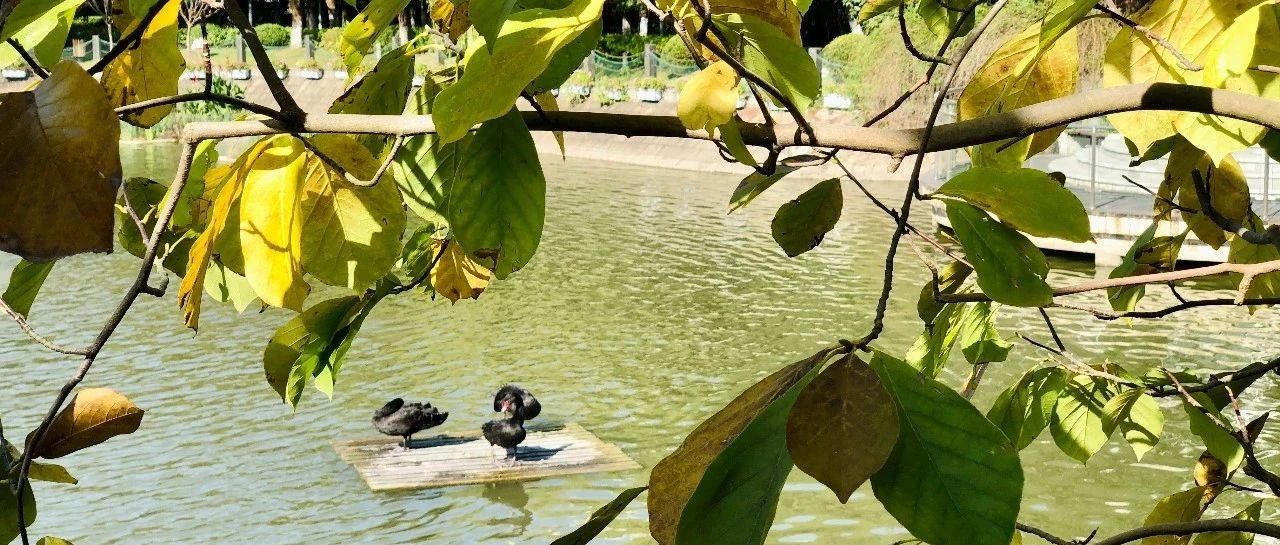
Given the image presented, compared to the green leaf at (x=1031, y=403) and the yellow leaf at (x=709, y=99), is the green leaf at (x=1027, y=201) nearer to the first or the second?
the yellow leaf at (x=709, y=99)

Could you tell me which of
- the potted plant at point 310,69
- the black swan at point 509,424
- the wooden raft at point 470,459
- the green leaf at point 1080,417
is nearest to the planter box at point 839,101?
the wooden raft at point 470,459

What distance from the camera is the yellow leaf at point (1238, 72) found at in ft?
2.26

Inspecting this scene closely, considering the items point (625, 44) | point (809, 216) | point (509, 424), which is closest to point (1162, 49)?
point (809, 216)

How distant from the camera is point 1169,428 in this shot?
7715mm

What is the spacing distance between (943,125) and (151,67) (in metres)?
0.42

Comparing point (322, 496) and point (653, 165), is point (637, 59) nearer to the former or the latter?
point (653, 165)

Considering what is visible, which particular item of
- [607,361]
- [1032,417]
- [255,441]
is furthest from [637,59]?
A: [1032,417]

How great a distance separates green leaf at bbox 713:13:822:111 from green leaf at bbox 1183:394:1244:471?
0.93 meters

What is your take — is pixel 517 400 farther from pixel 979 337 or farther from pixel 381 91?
pixel 381 91

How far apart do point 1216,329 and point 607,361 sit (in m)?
4.08

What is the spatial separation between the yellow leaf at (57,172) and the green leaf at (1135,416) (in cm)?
113

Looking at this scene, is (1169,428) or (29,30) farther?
(1169,428)

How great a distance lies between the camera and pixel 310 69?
26.8 metres

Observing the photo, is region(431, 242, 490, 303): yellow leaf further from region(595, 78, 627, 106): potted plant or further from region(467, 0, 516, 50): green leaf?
region(595, 78, 627, 106): potted plant
